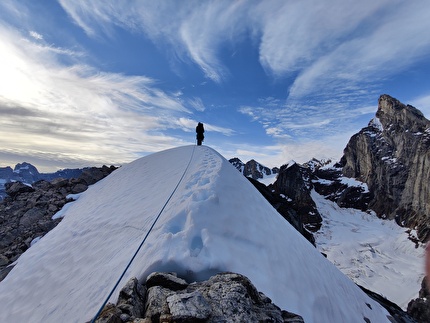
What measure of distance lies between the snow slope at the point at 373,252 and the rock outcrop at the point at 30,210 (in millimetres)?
103424

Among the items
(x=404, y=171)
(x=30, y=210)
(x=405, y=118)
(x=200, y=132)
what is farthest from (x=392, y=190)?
(x=30, y=210)

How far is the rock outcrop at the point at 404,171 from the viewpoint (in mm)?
147375

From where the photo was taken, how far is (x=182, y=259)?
5.12m

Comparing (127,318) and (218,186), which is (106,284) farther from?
(218,186)

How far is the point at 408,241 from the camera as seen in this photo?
142875mm

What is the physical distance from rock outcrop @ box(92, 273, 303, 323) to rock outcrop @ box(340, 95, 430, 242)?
17042 cm

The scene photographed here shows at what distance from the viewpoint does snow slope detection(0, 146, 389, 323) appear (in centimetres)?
537

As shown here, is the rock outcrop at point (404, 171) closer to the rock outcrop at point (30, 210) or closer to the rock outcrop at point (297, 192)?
the rock outcrop at point (297, 192)

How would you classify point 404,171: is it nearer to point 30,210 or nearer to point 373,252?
point 373,252

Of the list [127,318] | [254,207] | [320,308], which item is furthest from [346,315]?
[127,318]

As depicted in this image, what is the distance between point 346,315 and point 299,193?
173104 millimetres

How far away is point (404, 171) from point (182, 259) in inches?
8250

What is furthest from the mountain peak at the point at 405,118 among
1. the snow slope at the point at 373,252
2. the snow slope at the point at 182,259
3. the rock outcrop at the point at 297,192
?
the snow slope at the point at 182,259

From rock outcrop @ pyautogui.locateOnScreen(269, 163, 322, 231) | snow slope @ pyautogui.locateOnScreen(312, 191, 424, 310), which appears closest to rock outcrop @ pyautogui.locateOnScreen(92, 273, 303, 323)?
snow slope @ pyautogui.locateOnScreen(312, 191, 424, 310)
